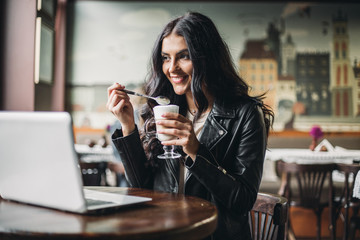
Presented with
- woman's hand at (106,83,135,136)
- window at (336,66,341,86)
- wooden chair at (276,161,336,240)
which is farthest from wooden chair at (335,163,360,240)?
window at (336,66,341,86)

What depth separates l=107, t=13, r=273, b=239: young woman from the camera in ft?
4.46

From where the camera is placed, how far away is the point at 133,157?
1.66 meters

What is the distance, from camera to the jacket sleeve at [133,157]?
1.64m

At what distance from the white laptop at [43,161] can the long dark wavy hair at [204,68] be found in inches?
29.5

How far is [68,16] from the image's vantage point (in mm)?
7223

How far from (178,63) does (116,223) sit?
0.97 meters

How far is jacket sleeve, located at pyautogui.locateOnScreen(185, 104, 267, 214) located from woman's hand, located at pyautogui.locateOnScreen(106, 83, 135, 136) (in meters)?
0.38

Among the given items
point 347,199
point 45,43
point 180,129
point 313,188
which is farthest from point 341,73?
point 180,129

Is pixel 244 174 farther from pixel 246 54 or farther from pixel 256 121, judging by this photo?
pixel 246 54

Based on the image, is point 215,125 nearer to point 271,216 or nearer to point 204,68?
point 204,68

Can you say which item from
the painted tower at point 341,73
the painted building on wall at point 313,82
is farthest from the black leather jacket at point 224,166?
the painted tower at point 341,73

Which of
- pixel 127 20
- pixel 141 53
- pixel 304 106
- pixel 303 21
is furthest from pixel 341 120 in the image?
pixel 127 20

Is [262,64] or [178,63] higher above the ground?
[262,64]

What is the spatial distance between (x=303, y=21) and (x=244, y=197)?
652cm
